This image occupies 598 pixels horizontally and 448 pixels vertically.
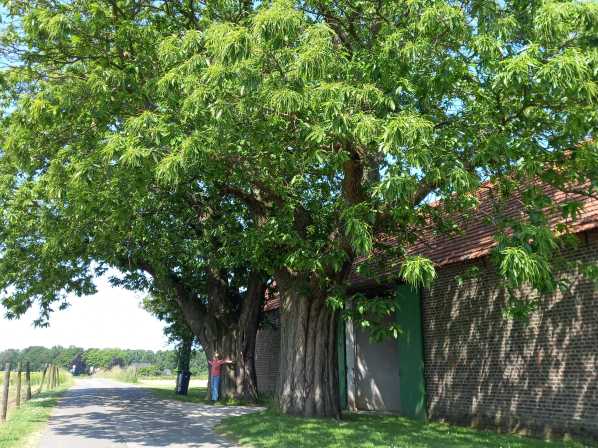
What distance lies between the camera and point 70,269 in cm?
1942

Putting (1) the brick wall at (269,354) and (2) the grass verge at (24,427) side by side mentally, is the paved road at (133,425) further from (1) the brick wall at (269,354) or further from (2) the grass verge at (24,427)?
(1) the brick wall at (269,354)

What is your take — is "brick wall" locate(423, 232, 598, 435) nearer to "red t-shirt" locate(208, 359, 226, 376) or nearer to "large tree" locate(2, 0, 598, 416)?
"large tree" locate(2, 0, 598, 416)

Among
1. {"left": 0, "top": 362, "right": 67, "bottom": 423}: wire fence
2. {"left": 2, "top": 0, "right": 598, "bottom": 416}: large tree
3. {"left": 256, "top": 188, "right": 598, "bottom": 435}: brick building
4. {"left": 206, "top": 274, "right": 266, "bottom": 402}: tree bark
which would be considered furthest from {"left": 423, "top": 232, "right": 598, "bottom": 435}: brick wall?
{"left": 0, "top": 362, "right": 67, "bottom": 423}: wire fence

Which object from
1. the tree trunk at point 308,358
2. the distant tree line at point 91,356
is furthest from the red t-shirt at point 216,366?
the distant tree line at point 91,356

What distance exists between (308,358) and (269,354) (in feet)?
42.4

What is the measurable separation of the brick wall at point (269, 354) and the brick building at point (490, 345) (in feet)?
22.6

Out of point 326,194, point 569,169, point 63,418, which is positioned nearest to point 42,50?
point 326,194

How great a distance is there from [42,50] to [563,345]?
451 inches

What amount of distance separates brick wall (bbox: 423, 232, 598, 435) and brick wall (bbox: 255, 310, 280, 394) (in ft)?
33.5

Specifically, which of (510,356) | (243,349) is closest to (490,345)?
(510,356)

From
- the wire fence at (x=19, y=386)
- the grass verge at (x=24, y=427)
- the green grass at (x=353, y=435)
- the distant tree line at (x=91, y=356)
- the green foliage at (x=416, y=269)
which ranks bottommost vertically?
the grass verge at (x=24, y=427)

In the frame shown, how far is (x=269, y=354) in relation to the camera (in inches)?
1030

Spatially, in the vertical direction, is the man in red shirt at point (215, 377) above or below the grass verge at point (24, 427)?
above

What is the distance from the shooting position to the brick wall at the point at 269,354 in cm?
2506
